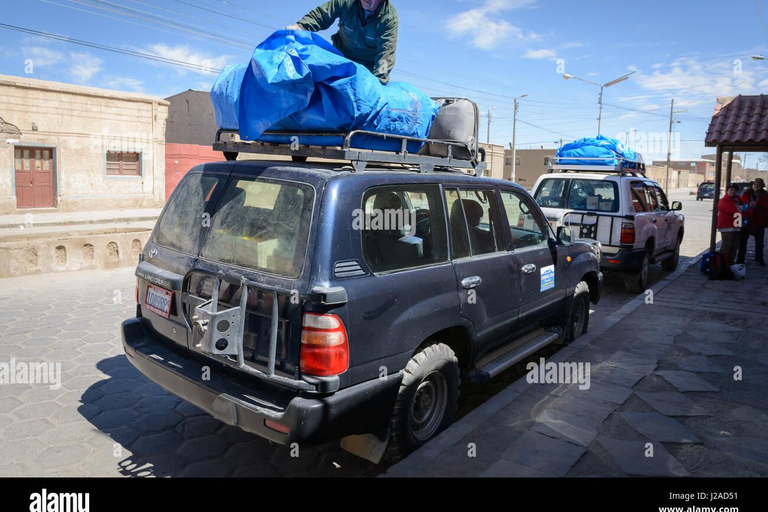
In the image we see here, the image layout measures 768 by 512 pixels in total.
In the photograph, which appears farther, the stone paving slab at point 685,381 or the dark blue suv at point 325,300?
the stone paving slab at point 685,381

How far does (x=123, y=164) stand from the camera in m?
22.2

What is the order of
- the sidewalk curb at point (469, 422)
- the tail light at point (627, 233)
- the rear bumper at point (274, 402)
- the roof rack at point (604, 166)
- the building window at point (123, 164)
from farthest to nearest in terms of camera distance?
the building window at point (123, 164), the roof rack at point (604, 166), the tail light at point (627, 233), the sidewalk curb at point (469, 422), the rear bumper at point (274, 402)

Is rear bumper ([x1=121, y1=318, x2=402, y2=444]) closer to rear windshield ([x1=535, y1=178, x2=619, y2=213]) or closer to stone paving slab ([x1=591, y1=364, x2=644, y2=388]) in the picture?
stone paving slab ([x1=591, y1=364, x2=644, y2=388])

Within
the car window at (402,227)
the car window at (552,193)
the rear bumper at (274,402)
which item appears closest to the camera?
the rear bumper at (274,402)

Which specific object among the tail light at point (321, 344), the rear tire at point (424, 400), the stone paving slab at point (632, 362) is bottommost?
the stone paving slab at point (632, 362)

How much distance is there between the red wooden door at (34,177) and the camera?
63.5 ft

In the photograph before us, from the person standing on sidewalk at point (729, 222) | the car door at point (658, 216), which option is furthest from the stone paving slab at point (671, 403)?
the person standing on sidewalk at point (729, 222)

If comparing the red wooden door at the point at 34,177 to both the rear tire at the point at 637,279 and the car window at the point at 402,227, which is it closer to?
the rear tire at the point at 637,279

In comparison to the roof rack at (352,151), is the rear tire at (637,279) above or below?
below

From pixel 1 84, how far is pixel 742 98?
21269 mm

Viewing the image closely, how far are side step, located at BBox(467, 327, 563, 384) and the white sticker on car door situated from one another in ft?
1.48

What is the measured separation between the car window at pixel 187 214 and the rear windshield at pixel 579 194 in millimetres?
6927
